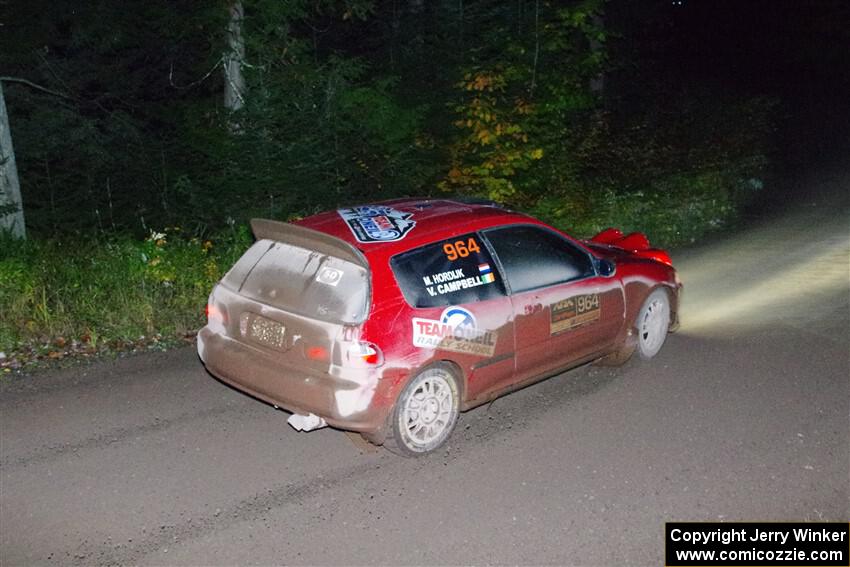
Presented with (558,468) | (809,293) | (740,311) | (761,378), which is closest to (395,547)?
(558,468)

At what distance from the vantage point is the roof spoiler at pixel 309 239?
5.67m

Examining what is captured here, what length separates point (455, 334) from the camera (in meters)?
5.97

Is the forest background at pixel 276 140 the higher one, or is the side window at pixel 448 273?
the forest background at pixel 276 140

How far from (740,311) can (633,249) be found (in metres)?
1.95

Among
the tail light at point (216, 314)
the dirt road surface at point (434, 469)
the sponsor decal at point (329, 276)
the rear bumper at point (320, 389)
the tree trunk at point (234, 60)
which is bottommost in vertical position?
the dirt road surface at point (434, 469)

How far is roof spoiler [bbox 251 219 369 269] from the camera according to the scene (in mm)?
5672

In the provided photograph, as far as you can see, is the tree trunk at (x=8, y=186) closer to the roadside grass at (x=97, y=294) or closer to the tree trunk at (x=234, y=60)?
the roadside grass at (x=97, y=294)

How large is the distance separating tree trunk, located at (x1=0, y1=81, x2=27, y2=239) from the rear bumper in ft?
23.3

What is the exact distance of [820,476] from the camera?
564 centimetres

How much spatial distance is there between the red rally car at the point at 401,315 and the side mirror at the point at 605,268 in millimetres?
16

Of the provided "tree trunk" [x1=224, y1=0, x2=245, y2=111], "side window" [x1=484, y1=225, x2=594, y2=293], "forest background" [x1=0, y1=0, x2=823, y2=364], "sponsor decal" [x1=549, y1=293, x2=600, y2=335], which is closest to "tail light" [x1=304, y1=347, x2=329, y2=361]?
"side window" [x1=484, y1=225, x2=594, y2=293]

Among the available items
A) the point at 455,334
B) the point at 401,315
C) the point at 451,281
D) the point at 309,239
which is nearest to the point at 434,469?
the point at 455,334

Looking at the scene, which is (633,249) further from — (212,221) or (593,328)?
(212,221)

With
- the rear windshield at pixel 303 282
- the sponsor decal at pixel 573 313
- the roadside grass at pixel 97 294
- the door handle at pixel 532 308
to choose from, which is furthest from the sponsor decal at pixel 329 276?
the roadside grass at pixel 97 294
